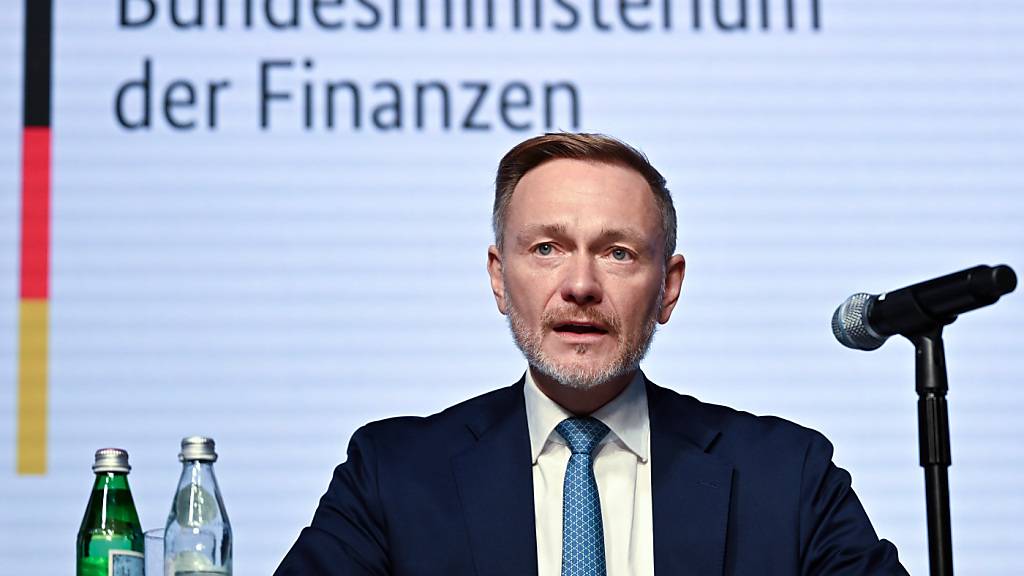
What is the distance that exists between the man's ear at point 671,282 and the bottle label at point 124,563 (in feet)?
3.24

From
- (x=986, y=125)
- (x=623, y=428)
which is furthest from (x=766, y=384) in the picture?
(x=623, y=428)

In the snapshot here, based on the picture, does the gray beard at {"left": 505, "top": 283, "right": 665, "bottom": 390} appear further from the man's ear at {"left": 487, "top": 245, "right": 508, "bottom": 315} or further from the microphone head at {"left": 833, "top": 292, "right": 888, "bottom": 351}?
the microphone head at {"left": 833, "top": 292, "right": 888, "bottom": 351}

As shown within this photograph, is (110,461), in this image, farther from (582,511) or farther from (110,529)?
(582,511)

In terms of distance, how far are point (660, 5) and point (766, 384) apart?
3.11 ft

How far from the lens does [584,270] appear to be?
238 cm

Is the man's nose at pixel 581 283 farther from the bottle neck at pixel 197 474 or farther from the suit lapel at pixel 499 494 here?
the bottle neck at pixel 197 474

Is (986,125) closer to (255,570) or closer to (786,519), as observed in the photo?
(786,519)

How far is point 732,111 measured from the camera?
3.62 metres

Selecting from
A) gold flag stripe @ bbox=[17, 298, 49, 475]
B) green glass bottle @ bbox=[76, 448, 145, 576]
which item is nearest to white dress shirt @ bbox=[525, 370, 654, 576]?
green glass bottle @ bbox=[76, 448, 145, 576]

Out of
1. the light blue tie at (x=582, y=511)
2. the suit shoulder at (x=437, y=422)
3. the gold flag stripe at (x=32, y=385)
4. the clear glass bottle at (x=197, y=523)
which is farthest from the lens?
the gold flag stripe at (x=32, y=385)

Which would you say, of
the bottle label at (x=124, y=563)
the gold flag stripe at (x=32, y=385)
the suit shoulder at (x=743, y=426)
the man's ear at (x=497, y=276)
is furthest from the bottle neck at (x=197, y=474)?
the gold flag stripe at (x=32, y=385)

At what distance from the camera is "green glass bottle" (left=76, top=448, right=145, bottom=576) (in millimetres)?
2033

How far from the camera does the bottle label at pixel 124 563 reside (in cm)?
202

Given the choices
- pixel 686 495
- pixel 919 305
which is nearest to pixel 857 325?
pixel 919 305
